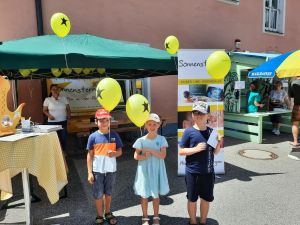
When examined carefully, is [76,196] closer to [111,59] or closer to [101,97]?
[101,97]

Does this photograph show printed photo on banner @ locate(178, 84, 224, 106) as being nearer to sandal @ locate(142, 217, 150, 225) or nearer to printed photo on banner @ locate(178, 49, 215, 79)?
printed photo on banner @ locate(178, 49, 215, 79)

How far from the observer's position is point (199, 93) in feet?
16.9

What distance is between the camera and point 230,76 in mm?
9180

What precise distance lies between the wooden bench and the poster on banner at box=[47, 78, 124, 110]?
409 centimetres

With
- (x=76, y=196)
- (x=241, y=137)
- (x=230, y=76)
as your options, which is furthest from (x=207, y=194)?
(x=230, y=76)

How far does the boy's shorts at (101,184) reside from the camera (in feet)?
11.4

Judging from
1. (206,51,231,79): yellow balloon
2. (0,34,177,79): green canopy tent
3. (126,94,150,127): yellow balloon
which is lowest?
(126,94,150,127): yellow balloon

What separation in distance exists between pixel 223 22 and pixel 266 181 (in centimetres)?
702

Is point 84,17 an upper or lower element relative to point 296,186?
upper

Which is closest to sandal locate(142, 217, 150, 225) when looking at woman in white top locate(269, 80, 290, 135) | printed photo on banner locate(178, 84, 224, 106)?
printed photo on banner locate(178, 84, 224, 106)

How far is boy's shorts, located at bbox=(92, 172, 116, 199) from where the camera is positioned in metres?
3.48

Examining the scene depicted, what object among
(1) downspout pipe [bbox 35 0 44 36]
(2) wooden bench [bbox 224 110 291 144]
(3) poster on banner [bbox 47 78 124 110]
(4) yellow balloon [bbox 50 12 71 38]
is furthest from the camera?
(2) wooden bench [bbox 224 110 291 144]

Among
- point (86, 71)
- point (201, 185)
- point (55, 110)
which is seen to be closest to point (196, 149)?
point (201, 185)

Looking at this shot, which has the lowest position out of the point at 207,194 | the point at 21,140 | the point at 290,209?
the point at 290,209
